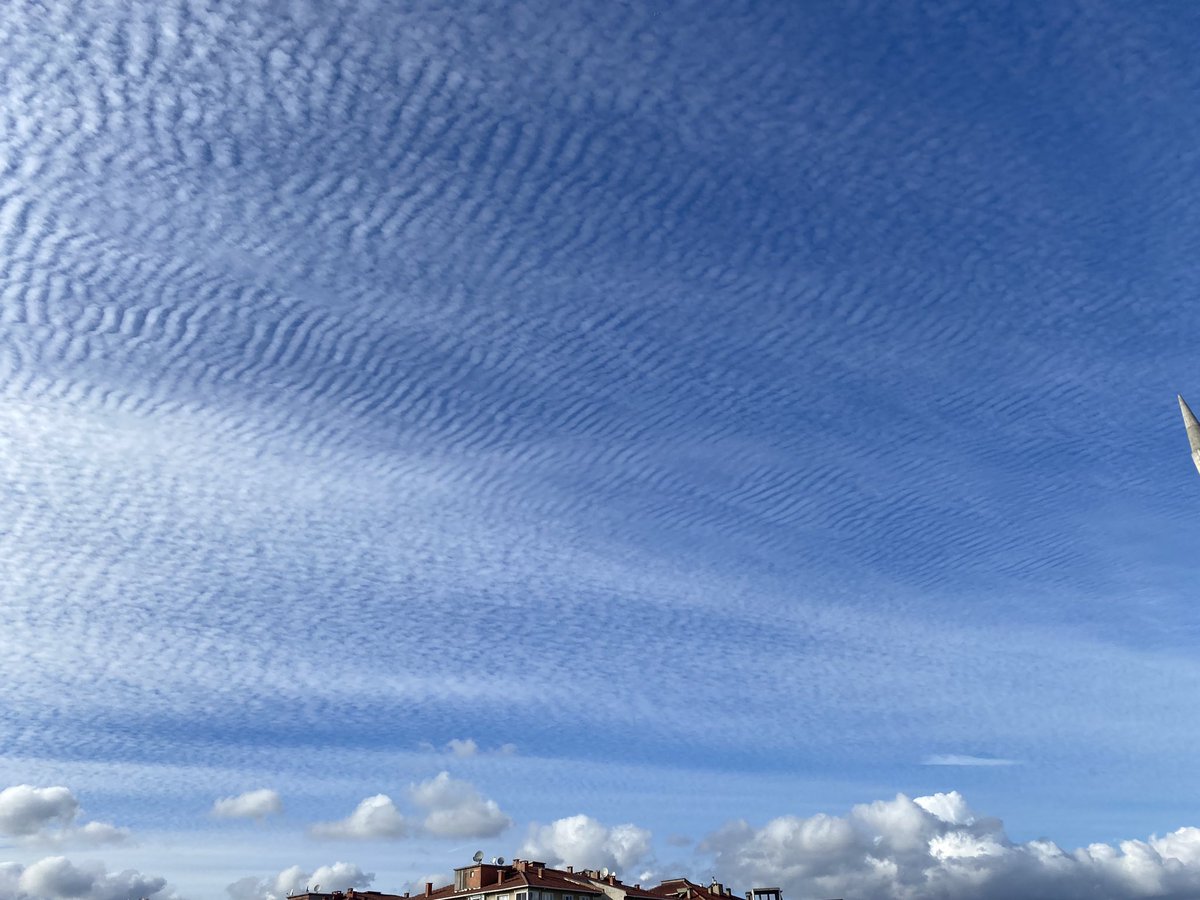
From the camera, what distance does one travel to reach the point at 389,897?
13312cm

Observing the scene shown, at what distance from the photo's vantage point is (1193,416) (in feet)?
309

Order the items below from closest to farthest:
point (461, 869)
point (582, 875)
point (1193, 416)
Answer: point (1193, 416)
point (461, 869)
point (582, 875)

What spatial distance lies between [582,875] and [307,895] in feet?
118

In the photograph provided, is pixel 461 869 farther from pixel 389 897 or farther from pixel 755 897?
pixel 755 897

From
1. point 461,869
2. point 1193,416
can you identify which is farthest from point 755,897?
point 1193,416

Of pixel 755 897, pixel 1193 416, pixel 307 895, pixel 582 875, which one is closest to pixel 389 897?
pixel 307 895

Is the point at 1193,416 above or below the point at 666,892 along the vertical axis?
above

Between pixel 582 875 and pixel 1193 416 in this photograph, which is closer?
pixel 1193 416

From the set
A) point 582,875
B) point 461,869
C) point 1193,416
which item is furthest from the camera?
point 582,875

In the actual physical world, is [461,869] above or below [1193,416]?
below

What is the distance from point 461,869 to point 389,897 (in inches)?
689

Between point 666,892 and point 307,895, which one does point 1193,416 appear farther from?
point 307,895

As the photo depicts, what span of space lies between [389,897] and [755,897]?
47.8 m

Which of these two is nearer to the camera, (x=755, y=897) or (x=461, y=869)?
(x=461, y=869)
